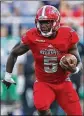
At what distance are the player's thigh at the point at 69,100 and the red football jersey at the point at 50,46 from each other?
23 centimetres

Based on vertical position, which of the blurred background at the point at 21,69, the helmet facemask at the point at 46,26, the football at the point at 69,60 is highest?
the helmet facemask at the point at 46,26

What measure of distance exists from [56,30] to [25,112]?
11.3 feet

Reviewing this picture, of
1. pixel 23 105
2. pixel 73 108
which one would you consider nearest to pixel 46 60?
pixel 73 108

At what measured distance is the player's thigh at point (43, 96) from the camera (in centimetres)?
742

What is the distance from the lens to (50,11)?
24.5 ft

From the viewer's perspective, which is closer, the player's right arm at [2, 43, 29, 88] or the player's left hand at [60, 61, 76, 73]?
the player's left hand at [60, 61, 76, 73]

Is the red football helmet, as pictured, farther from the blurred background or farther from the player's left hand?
the blurred background

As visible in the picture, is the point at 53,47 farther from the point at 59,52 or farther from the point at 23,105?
the point at 23,105

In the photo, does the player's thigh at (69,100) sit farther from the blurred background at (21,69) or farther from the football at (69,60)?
the blurred background at (21,69)

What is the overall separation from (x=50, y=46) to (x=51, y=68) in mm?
281

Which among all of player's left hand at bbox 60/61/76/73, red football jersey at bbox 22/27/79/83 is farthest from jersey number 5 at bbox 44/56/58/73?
player's left hand at bbox 60/61/76/73

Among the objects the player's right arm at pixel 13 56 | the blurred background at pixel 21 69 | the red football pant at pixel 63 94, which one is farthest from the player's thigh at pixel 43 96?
the blurred background at pixel 21 69

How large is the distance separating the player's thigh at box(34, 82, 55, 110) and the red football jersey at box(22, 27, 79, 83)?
0.53 ft

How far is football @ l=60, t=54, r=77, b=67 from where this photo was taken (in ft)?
24.2
